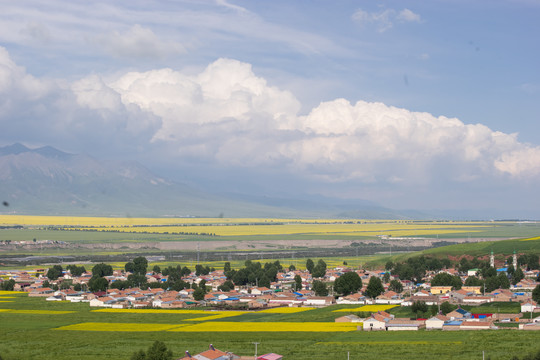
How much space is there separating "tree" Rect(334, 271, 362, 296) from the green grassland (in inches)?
882

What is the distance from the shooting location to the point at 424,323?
5884cm

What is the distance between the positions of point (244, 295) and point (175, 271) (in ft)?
60.0

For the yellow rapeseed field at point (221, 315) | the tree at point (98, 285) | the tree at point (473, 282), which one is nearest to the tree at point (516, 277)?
the tree at point (473, 282)

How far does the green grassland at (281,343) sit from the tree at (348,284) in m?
22.4

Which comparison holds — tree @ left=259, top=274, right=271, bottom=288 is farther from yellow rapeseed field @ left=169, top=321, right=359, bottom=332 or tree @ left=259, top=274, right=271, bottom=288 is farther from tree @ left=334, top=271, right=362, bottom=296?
yellow rapeseed field @ left=169, top=321, right=359, bottom=332

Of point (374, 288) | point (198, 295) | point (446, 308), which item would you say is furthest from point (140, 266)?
point (446, 308)

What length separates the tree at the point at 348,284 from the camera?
81.6m

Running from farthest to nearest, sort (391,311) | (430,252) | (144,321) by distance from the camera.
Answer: (430,252) < (391,311) < (144,321)

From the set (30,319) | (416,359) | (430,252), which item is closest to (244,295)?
(30,319)

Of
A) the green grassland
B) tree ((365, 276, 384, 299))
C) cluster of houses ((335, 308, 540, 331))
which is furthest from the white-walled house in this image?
tree ((365, 276, 384, 299))

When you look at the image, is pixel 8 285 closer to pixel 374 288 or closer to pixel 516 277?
pixel 374 288

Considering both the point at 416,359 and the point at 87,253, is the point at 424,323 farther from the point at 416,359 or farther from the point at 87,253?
the point at 87,253

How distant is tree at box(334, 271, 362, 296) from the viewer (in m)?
81.6

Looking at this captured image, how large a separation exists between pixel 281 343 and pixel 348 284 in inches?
1283
